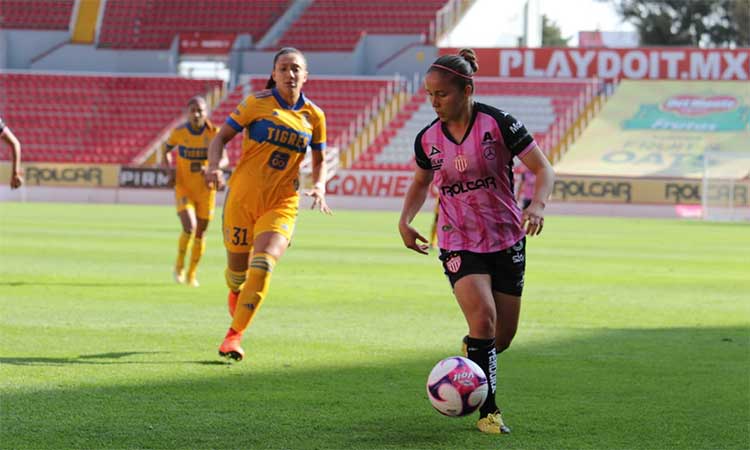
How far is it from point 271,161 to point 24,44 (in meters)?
55.8

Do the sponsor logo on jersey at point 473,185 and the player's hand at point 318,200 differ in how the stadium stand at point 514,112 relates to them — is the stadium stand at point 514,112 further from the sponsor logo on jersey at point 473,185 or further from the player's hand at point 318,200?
the sponsor logo on jersey at point 473,185

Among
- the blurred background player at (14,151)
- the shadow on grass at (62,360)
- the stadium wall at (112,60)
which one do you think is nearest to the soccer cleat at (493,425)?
the shadow on grass at (62,360)

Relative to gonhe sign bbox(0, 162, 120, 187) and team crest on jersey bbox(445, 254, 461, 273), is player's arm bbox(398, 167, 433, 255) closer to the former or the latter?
team crest on jersey bbox(445, 254, 461, 273)

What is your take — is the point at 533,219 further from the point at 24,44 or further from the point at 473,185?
the point at 24,44

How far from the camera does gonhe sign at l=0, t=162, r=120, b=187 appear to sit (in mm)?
51500

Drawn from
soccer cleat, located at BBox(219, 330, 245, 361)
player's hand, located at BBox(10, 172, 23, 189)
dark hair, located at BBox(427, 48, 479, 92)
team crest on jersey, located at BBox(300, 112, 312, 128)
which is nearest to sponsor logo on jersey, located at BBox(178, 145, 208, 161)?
player's hand, located at BBox(10, 172, 23, 189)

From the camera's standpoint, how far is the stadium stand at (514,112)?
53.2m

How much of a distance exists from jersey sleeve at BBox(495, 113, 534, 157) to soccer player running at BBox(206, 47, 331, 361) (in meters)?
2.93

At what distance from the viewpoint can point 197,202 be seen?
17.0 meters

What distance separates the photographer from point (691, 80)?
57.4 metres

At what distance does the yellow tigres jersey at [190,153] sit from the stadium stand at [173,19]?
4489cm

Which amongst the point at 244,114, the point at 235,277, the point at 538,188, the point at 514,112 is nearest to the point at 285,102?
the point at 244,114

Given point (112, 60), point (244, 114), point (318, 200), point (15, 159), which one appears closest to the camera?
point (318, 200)

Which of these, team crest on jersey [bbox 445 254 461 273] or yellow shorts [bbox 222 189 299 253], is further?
yellow shorts [bbox 222 189 299 253]
